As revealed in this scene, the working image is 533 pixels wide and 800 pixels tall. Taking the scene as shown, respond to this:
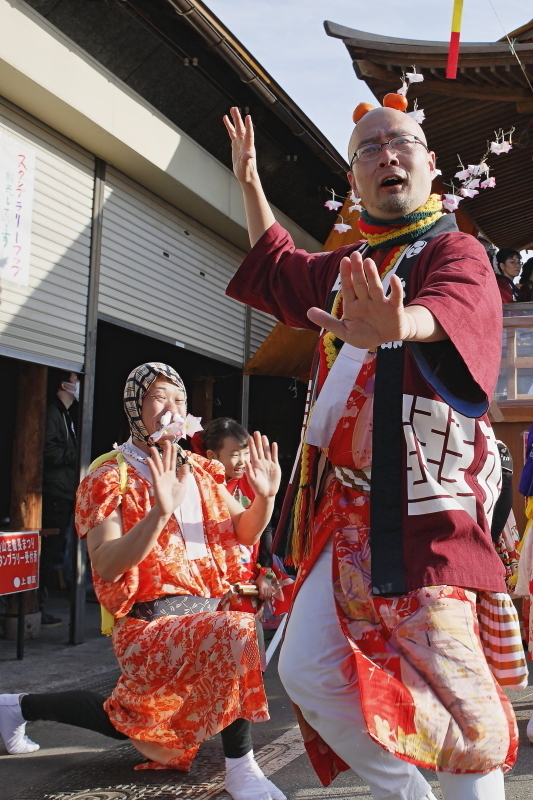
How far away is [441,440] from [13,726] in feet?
9.24

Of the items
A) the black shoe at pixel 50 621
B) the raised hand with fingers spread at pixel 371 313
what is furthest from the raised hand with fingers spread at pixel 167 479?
the black shoe at pixel 50 621

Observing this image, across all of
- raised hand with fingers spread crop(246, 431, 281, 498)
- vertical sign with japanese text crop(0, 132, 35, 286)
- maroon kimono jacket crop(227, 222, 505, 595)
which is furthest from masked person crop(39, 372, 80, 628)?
maroon kimono jacket crop(227, 222, 505, 595)

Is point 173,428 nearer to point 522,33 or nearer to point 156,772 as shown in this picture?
point 156,772

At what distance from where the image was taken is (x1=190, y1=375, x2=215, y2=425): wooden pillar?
9.68 metres

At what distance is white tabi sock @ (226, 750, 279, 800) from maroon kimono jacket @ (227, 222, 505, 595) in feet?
5.44

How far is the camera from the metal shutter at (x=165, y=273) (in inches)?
281

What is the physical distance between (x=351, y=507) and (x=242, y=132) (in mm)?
1341

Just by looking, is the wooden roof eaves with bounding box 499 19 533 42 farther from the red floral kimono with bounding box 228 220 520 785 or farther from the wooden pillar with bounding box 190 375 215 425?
the red floral kimono with bounding box 228 220 520 785

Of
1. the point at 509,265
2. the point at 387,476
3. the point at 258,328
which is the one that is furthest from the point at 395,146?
the point at 258,328

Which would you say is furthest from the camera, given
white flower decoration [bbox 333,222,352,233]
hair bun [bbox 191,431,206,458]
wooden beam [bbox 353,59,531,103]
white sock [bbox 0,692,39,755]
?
white flower decoration [bbox 333,222,352,233]

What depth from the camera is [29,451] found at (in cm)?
638

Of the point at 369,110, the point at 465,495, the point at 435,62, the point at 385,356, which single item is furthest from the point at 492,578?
the point at 435,62

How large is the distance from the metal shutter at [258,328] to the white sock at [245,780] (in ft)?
22.9

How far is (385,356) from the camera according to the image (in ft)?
6.21
